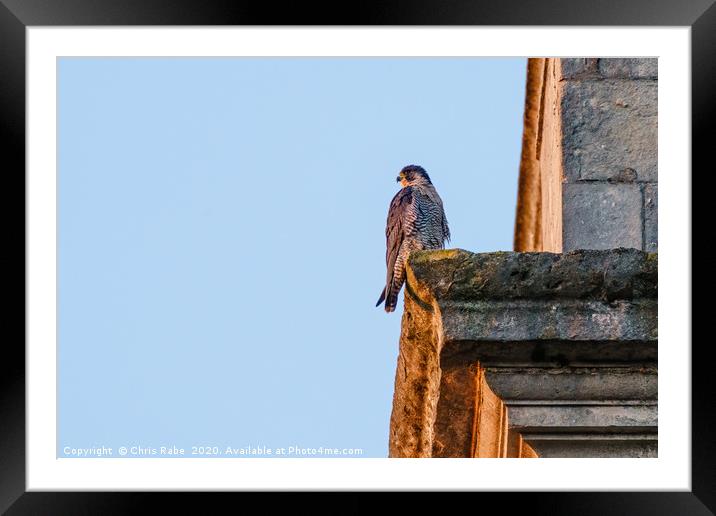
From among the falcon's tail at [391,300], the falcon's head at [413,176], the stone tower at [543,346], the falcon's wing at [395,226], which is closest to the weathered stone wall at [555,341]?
the stone tower at [543,346]

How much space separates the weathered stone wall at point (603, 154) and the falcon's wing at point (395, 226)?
2773 mm

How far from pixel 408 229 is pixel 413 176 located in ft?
3.99

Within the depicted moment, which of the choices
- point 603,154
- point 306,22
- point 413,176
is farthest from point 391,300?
point 306,22

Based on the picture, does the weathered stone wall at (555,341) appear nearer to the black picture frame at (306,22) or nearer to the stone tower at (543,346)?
the stone tower at (543,346)

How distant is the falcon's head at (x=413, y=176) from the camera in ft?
40.9

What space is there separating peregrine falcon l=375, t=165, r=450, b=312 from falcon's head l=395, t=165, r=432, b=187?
26 cm

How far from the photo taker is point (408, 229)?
450 inches

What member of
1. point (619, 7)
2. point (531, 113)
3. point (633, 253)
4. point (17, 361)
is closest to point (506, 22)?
point (619, 7)

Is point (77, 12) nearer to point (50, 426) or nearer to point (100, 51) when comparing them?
point (100, 51)

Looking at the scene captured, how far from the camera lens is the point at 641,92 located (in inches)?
324

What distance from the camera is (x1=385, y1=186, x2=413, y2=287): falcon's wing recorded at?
11391mm

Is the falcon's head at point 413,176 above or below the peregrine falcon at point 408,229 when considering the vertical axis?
above

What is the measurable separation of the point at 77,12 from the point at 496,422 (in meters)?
1.99

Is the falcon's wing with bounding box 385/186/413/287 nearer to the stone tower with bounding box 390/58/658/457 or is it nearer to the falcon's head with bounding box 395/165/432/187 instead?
the falcon's head with bounding box 395/165/432/187
